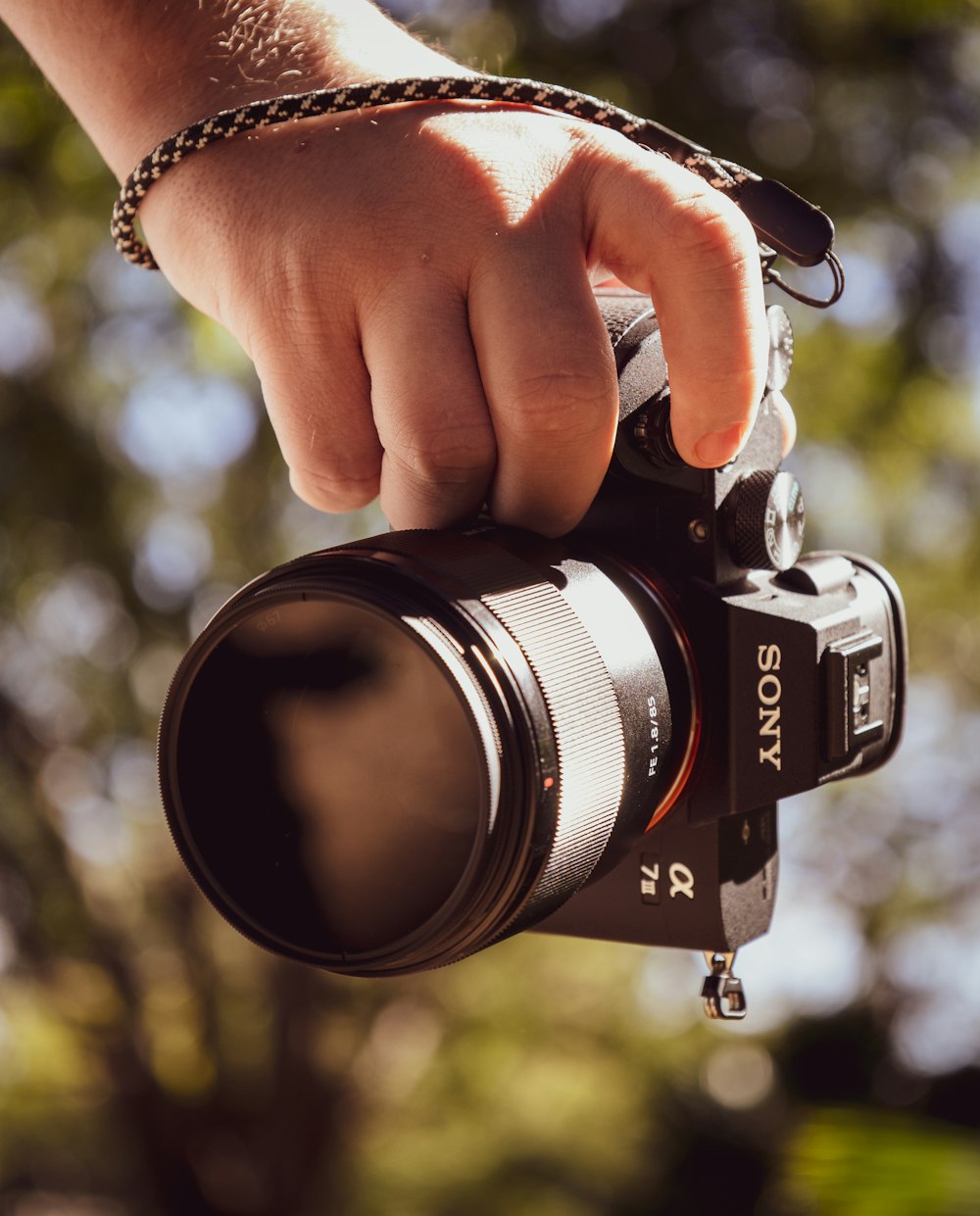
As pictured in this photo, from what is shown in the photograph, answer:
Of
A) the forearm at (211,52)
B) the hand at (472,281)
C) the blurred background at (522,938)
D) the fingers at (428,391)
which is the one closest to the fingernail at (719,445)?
the hand at (472,281)

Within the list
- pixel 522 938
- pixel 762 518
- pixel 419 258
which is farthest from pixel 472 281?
pixel 522 938

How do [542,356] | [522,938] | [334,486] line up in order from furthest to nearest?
[522,938] → [334,486] → [542,356]

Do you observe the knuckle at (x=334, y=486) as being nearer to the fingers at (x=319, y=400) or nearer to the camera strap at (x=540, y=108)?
the fingers at (x=319, y=400)

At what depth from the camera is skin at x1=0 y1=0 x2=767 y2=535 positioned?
55 centimetres

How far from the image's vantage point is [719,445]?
617 mm

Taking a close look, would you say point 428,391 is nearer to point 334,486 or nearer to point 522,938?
point 334,486

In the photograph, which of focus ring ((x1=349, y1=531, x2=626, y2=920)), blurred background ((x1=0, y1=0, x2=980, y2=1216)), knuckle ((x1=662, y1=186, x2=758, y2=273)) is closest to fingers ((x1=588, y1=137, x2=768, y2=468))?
knuckle ((x1=662, y1=186, x2=758, y2=273))

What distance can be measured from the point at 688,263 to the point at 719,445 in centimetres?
10

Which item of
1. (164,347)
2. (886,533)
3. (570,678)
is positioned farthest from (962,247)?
(570,678)

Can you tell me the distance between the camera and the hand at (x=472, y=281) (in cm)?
55

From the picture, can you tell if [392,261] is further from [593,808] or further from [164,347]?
[164,347]

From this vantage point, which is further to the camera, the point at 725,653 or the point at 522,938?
the point at 522,938

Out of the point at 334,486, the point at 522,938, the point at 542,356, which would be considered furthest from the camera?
the point at 522,938

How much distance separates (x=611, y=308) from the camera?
73 cm
